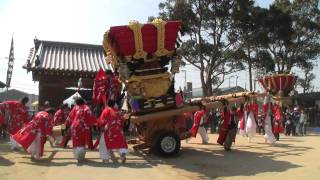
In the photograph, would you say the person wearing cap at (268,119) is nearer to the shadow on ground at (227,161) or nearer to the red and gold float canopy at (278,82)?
the shadow on ground at (227,161)

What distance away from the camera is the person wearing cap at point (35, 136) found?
12.1m

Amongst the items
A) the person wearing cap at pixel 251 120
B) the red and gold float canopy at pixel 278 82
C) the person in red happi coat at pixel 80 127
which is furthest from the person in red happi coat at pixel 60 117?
the red and gold float canopy at pixel 278 82

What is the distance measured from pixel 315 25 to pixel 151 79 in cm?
2326

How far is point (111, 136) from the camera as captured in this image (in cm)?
1202

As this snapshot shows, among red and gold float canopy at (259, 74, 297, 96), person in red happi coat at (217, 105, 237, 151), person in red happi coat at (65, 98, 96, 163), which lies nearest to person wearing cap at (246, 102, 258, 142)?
person in red happi coat at (217, 105, 237, 151)

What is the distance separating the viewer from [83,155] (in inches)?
473

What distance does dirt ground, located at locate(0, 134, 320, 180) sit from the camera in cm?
1030

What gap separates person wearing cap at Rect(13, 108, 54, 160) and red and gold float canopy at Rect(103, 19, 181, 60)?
2.62 meters

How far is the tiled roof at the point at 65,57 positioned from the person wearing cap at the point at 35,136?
31.3 ft

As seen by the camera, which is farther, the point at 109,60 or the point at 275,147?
the point at 275,147

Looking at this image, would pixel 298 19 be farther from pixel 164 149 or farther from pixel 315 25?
pixel 164 149

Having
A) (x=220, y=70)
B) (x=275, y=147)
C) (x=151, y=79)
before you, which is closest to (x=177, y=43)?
(x=151, y=79)

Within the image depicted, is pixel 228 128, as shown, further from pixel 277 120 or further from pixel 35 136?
pixel 35 136

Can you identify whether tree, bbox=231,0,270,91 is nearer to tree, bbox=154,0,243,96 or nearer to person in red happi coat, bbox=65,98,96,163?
tree, bbox=154,0,243,96
